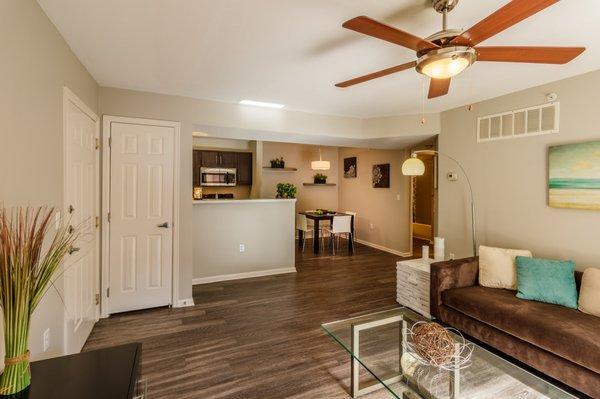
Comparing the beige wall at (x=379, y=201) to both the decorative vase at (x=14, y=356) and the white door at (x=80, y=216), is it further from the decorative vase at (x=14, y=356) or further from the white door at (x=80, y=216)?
the decorative vase at (x=14, y=356)

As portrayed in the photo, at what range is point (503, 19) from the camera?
4.52 ft

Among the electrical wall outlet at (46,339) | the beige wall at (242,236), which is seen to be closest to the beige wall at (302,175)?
the beige wall at (242,236)

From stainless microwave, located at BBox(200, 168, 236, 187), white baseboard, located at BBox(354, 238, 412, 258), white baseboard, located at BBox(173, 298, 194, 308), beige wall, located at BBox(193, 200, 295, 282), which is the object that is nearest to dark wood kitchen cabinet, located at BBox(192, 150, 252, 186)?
A: stainless microwave, located at BBox(200, 168, 236, 187)

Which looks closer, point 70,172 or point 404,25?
point 404,25

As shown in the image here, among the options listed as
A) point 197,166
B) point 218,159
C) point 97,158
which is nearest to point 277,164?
point 218,159

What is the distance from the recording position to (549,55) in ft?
5.64

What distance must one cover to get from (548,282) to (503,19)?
2268mm

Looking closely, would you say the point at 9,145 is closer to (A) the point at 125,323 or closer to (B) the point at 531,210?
(A) the point at 125,323

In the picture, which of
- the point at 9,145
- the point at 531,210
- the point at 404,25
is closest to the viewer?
the point at 9,145

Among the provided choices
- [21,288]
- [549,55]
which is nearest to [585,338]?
[549,55]

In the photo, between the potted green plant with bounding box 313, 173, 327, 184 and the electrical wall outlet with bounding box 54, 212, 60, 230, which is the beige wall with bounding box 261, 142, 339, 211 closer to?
the potted green plant with bounding box 313, 173, 327, 184

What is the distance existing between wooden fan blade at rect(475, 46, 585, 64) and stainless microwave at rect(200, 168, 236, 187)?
6002 mm

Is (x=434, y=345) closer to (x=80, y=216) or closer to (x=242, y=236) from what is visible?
(x=80, y=216)

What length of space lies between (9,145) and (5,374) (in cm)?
100
